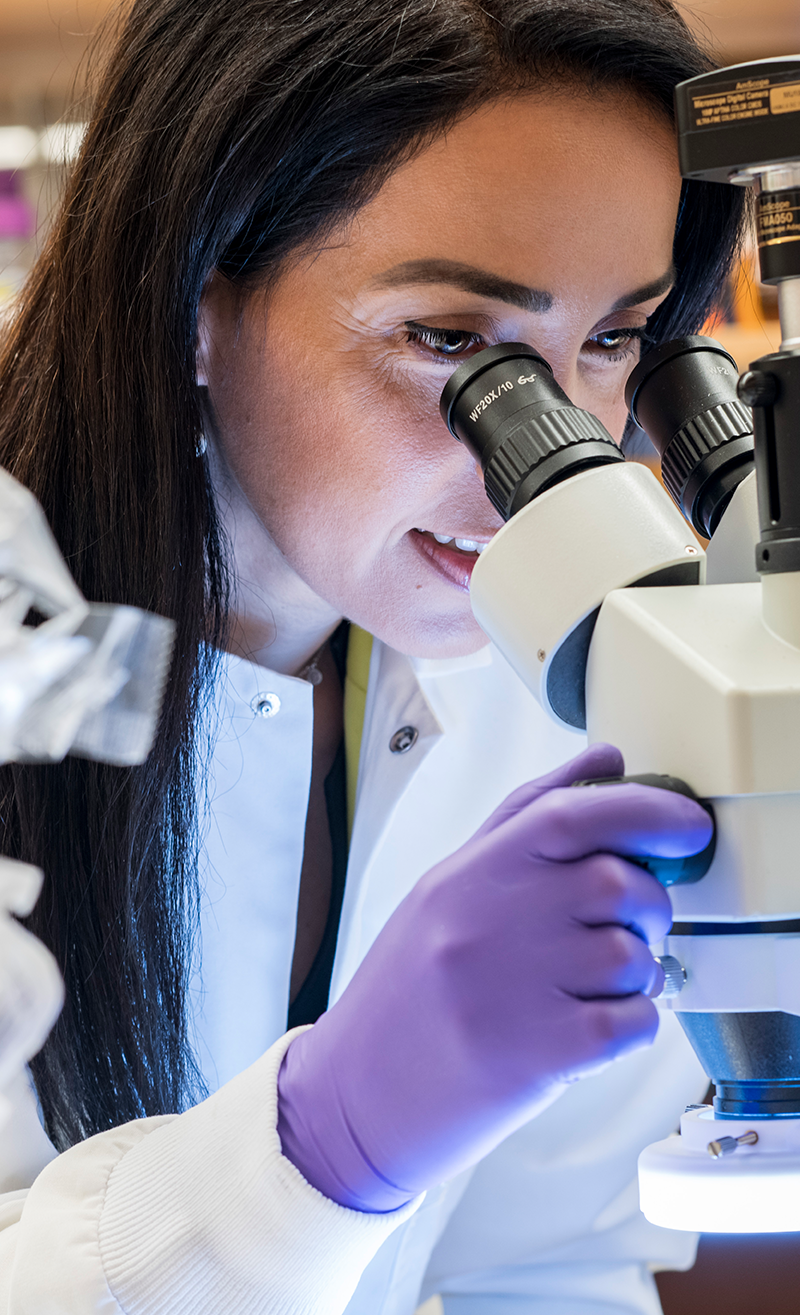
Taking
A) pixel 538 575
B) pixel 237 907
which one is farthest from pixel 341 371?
pixel 237 907

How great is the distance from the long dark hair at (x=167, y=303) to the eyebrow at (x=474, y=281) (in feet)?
0.23

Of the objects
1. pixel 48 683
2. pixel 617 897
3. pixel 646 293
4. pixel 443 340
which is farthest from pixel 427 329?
pixel 617 897

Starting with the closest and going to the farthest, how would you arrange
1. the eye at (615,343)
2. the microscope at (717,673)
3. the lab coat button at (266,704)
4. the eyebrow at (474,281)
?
the microscope at (717,673)
the eyebrow at (474,281)
the eye at (615,343)
the lab coat button at (266,704)

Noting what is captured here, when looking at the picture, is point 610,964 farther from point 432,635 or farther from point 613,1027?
point 432,635

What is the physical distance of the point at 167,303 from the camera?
79cm

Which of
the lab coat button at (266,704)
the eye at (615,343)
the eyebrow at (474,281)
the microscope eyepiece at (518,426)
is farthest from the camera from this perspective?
the lab coat button at (266,704)

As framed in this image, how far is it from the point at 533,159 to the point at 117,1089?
0.65 meters

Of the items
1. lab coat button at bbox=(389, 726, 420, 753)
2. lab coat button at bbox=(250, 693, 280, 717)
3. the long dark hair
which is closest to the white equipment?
the long dark hair

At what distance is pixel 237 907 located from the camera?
0.95m

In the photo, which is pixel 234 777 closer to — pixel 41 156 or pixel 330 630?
pixel 330 630

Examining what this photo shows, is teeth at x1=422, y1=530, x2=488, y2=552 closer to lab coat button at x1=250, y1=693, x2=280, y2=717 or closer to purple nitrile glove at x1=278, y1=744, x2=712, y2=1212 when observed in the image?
lab coat button at x1=250, y1=693, x2=280, y2=717

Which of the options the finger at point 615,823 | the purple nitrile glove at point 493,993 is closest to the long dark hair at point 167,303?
the purple nitrile glove at point 493,993

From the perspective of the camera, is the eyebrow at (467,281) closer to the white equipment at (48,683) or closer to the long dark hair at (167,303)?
the long dark hair at (167,303)

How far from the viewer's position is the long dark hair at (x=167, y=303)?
76 cm
